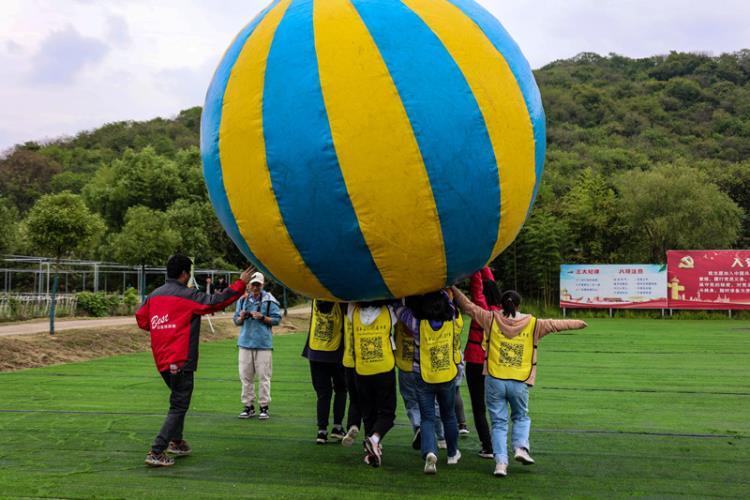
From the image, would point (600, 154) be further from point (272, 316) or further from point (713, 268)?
point (272, 316)

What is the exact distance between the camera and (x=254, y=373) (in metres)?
7.97

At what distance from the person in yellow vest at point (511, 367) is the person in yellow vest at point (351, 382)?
912mm

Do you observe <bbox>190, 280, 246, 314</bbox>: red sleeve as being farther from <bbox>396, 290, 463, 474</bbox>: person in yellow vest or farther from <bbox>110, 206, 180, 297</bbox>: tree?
<bbox>110, 206, 180, 297</bbox>: tree

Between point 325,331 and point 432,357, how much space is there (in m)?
1.26

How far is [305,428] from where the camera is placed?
7.11 m

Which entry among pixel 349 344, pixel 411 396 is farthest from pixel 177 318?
pixel 411 396

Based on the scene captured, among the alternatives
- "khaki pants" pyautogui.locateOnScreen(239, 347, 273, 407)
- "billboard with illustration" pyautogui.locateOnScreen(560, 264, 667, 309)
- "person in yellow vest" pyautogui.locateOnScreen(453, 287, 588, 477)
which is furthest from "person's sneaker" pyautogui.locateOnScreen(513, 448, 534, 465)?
"billboard with illustration" pyautogui.locateOnScreen(560, 264, 667, 309)

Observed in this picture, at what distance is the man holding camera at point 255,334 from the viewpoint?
7.79 meters

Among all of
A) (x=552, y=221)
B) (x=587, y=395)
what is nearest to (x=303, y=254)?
(x=587, y=395)

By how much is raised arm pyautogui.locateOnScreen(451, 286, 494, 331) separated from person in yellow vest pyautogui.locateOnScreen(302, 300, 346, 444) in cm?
111

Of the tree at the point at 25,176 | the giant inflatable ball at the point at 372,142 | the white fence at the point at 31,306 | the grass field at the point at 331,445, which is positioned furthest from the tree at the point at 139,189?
the giant inflatable ball at the point at 372,142

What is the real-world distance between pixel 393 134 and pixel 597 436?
13.7 ft

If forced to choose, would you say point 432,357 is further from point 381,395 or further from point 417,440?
point 417,440

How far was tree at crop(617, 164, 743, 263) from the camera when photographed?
37562mm
